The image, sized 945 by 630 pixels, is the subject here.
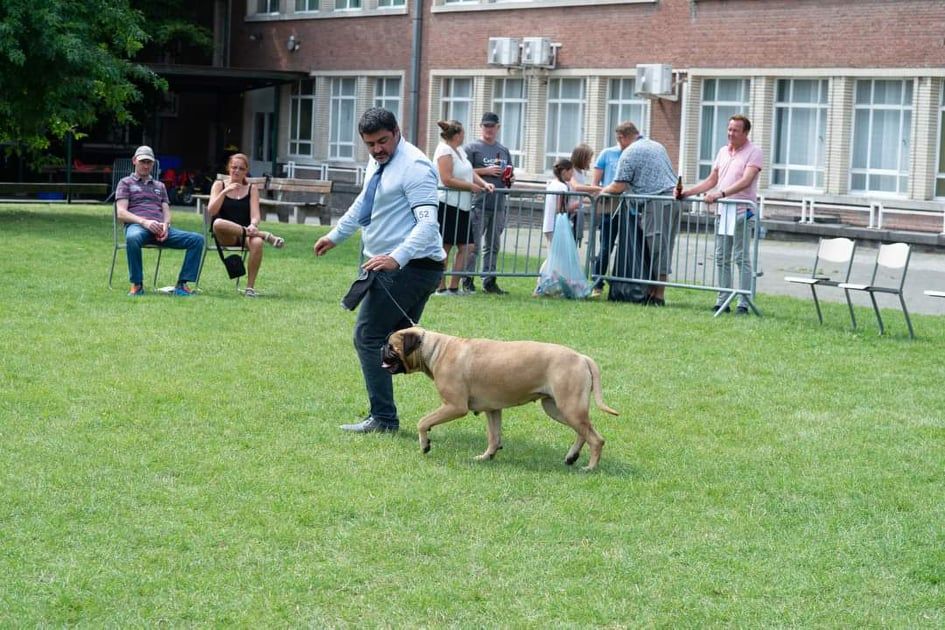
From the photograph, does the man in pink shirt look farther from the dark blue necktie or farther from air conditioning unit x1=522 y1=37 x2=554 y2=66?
air conditioning unit x1=522 y1=37 x2=554 y2=66

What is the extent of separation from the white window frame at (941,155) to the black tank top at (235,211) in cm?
1685

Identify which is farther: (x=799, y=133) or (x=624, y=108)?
(x=624, y=108)

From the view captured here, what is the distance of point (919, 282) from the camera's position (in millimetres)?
20328

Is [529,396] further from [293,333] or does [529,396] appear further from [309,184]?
[309,184]

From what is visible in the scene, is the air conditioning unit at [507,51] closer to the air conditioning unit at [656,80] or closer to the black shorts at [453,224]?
the air conditioning unit at [656,80]

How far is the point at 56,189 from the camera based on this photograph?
105ft

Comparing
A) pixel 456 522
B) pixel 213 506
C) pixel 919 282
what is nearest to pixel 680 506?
pixel 456 522

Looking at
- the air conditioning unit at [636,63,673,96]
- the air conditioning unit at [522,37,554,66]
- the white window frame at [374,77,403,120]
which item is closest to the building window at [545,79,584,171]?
the air conditioning unit at [522,37,554,66]

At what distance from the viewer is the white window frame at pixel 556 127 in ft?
116

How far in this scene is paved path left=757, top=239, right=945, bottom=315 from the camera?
56.1 ft

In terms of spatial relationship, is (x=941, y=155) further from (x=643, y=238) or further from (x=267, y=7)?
(x=267, y=7)

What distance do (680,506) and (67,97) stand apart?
2194cm

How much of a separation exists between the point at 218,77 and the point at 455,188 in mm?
27907

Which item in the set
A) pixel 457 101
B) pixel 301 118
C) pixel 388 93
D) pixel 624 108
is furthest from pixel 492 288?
pixel 301 118
